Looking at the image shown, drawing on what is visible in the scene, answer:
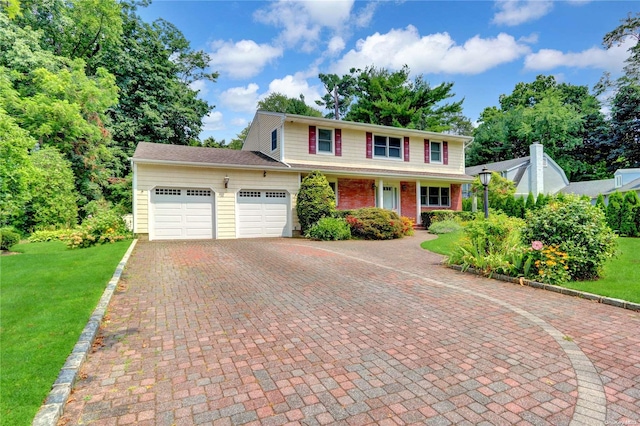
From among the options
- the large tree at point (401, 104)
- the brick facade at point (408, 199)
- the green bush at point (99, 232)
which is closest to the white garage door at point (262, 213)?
the green bush at point (99, 232)

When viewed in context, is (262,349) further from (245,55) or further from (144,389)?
(245,55)

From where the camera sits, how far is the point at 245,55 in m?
19.4

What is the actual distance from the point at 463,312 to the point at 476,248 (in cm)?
364

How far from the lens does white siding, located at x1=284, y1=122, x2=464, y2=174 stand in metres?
16.9

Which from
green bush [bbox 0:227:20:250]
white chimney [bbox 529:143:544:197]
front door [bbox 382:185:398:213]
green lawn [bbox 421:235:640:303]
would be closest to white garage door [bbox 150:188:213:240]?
green bush [bbox 0:227:20:250]

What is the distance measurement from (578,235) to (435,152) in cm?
1464

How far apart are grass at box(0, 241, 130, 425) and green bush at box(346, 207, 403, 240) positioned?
937 centimetres

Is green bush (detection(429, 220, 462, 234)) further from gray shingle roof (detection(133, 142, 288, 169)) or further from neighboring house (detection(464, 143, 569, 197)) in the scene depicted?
neighboring house (detection(464, 143, 569, 197))

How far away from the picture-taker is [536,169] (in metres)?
27.6

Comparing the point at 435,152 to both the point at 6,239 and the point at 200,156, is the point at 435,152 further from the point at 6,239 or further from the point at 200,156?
the point at 6,239

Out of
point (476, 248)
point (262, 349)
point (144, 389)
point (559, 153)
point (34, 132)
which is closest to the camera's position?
point (144, 389)

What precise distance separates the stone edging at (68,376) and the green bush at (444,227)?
50.2 feet

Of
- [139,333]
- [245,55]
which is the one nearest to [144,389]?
[139,333]

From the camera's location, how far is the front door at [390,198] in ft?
63.6
